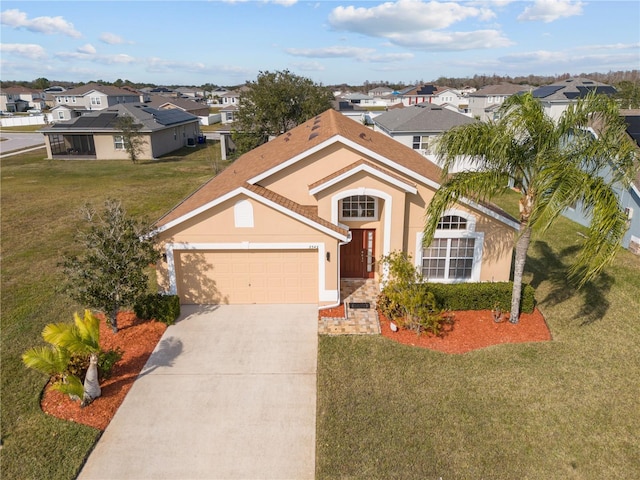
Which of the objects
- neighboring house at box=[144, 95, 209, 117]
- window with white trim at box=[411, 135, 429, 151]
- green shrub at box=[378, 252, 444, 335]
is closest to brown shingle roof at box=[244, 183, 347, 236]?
green shrub at box=[378, 252, 444, 335]

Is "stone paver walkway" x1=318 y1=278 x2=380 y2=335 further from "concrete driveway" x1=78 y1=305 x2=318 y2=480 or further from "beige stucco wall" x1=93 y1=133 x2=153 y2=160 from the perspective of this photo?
"beige stucco wall" x1=93 y1=133 x2=153 y2=160

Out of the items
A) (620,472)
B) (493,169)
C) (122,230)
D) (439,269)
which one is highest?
(493,169)

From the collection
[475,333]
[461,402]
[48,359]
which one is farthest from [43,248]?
[461,402]

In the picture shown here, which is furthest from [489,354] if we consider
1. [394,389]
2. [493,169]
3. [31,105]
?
[31,105]

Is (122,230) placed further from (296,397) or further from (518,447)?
(518,447)

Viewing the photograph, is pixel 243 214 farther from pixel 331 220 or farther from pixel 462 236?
pixel 462 236

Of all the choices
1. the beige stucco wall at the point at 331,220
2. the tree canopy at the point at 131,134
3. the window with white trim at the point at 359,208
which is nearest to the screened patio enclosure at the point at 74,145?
the tree canopy at the point at 131,134

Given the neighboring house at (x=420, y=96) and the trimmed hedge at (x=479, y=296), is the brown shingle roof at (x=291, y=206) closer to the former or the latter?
the trimmed hedge at (x=479, y=296)
